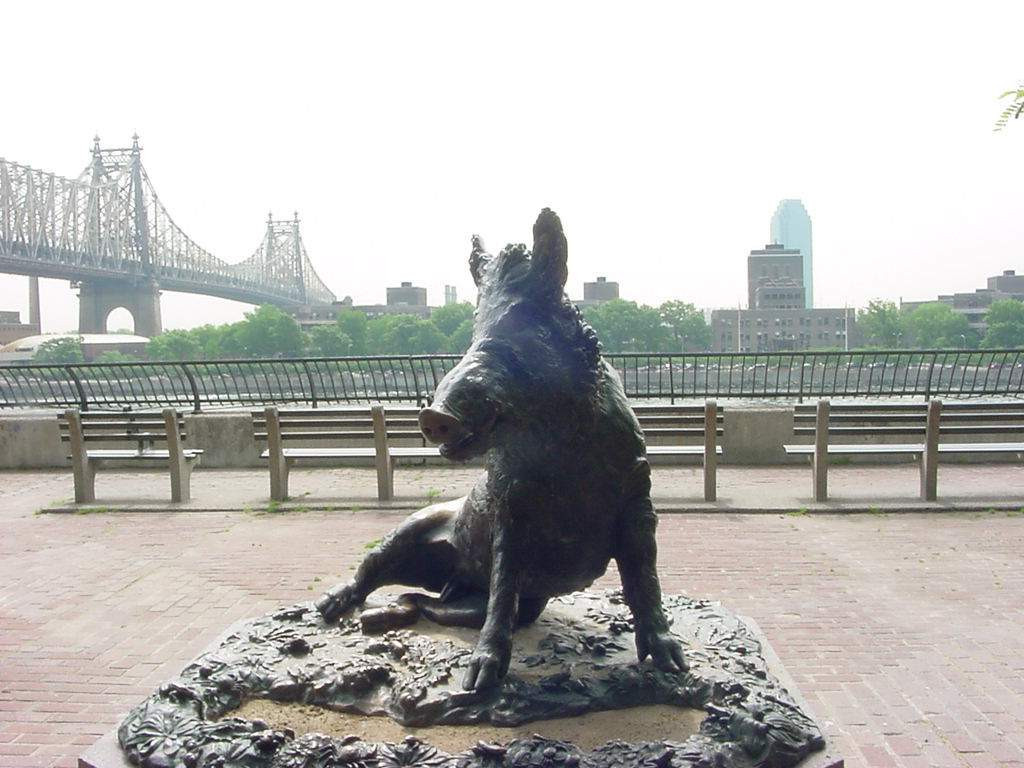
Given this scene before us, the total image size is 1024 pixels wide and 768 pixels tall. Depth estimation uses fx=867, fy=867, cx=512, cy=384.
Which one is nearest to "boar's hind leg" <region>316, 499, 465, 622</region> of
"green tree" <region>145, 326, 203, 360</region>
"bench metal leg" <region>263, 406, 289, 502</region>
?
"bench metal leg" <region>263, 406, 289, 502</region>

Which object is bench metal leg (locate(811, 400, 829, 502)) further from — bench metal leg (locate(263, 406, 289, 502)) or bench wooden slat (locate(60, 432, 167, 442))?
bench wooden slat (locate(60, 432, 167, 442))

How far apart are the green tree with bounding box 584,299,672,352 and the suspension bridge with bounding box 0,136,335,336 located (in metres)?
24.4

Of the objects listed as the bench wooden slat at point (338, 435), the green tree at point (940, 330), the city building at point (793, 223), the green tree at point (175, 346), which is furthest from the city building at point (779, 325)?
the city building at point (793, 223)

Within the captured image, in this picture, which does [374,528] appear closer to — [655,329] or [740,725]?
[740,725]

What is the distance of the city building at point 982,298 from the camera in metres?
15.2

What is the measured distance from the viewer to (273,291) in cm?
5491

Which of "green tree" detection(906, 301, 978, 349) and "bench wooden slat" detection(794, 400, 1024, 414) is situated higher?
"green tree" detection(906, 301, 978, 349)

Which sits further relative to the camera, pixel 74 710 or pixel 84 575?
pixel 84 575

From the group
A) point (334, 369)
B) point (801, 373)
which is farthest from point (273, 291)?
point (801, 373)

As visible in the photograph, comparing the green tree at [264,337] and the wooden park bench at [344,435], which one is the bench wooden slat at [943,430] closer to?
the wooden park bench at [344,435]

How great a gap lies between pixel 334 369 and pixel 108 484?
4.15 metres

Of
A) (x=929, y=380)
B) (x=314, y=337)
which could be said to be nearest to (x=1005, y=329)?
(x=929, y=380)

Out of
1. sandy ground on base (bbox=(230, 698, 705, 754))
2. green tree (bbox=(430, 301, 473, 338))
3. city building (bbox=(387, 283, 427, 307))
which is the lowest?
sandy ground on base (bbox=(230, 698, 705, 754))

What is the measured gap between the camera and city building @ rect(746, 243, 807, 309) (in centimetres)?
1864
